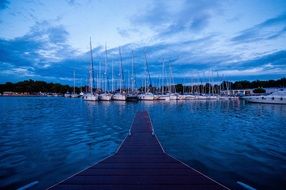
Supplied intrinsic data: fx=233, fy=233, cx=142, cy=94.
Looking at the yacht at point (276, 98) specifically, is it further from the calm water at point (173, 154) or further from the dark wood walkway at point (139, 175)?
the dark wood walkway at point (139, 175)

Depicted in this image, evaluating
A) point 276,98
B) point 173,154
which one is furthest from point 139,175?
point 276,98

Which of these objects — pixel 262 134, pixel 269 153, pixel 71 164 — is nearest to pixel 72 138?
pixel 71 164

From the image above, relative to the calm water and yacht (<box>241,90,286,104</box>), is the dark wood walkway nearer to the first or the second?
the calm water

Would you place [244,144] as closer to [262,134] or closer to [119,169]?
[262,134]

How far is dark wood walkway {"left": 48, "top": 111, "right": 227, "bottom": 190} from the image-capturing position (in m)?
6.70

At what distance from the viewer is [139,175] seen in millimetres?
7645

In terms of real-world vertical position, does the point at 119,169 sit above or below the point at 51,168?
above

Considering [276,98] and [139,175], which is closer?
[139,175]

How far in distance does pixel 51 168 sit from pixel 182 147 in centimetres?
774

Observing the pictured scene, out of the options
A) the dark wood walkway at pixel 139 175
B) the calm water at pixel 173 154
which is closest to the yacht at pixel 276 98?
the calm water at pixel 173 154

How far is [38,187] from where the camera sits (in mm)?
8391

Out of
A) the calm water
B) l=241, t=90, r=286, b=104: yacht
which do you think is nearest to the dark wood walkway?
the calm water

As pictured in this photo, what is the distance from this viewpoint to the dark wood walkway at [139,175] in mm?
6703

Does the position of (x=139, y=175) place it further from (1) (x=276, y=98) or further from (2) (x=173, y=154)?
(1) (x=276, y=98)
